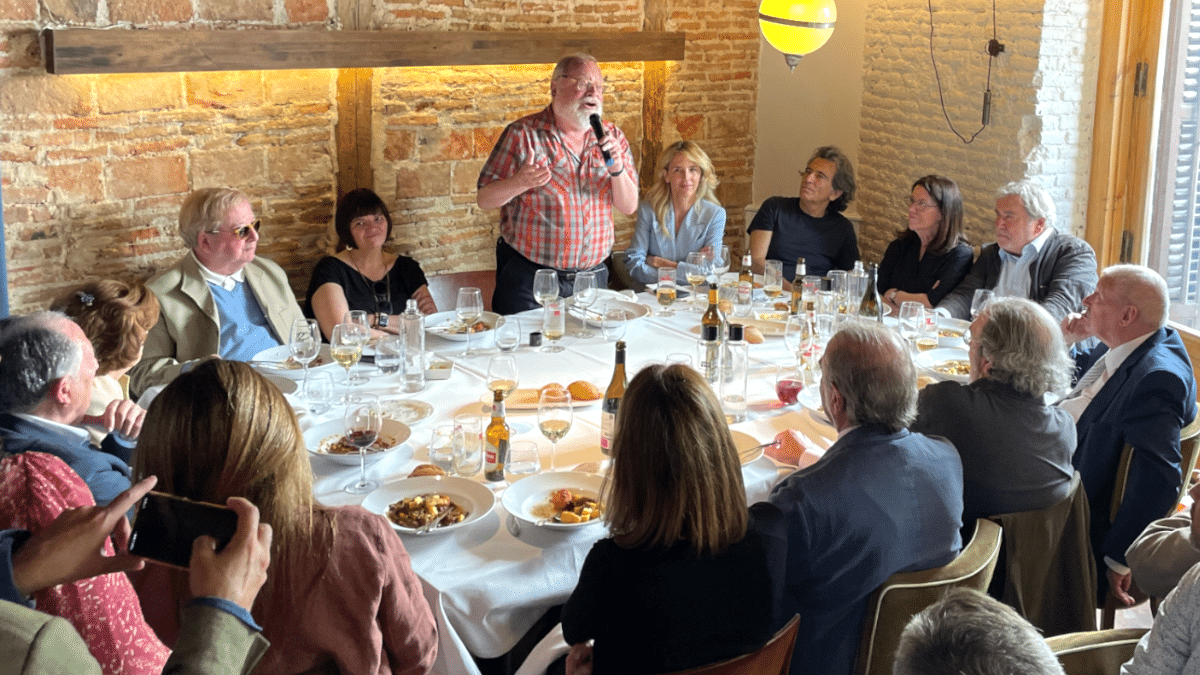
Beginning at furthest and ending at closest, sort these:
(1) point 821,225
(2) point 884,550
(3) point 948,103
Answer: (3) point 948,103
(1) point 821,225
(2) point 884,550

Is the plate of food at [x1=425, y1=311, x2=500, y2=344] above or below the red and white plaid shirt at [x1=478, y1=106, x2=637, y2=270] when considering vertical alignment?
below

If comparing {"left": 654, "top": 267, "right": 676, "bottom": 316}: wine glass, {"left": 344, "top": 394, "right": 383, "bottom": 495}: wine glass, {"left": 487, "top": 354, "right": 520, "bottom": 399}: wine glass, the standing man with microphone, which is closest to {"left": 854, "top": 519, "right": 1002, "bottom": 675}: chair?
{"left": 344, "top": 394, "right": 383, "bottom": 495}: wine glass

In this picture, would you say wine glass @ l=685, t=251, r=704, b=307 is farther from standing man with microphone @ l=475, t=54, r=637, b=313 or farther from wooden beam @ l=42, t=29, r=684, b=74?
wooden beam @ l=42, t=29, r=684, b=74

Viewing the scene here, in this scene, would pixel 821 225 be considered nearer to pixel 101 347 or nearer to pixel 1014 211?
pixel 1014 211

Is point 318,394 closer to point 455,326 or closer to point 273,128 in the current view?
point 455,326

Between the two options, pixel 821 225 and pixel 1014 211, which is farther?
pixel 821 225

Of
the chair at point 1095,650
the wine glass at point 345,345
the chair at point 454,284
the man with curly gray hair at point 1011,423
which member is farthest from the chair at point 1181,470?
the chair at point 454,284

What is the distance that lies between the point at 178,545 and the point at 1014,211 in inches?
152

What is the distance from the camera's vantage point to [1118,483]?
3.17 metres

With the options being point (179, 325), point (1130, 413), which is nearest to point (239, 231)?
point (179, 325)

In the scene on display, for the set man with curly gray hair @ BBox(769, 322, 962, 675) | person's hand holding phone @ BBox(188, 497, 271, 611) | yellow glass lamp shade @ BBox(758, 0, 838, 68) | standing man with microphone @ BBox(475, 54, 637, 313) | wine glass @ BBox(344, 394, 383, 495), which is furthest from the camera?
standing man with microphone @ BBox(475, 54, 637, 313)

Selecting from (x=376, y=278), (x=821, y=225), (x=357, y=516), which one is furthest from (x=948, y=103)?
(x=357, y=516)

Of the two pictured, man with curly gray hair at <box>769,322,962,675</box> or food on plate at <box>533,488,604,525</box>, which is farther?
food on plate at <box>533,488,604,525</box>

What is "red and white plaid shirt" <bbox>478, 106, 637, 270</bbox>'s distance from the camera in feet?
16.3
